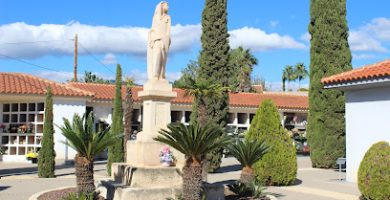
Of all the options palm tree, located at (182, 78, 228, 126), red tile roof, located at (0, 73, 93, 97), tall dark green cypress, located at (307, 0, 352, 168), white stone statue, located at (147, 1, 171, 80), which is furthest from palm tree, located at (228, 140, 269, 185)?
red tile roof, located at (0, 73, 93, 97)

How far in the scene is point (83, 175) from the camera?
9359 millimetres

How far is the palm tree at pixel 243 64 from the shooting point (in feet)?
182

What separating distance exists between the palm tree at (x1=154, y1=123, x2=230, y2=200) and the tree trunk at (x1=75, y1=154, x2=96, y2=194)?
188 centimetres

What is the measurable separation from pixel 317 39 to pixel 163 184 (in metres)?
13.3

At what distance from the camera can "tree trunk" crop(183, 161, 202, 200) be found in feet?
27.9

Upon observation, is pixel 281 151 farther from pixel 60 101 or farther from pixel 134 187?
pixel 60 101

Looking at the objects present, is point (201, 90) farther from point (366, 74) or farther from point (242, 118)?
point (242, 118)

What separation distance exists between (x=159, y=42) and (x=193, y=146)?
353 cm

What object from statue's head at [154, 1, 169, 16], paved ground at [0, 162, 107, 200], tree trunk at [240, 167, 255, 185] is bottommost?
paved ground at [0, 162, 107, 200]

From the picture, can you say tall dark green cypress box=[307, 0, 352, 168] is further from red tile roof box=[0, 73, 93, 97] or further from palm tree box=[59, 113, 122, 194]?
palm tree box=[59, 113, 122, 194]

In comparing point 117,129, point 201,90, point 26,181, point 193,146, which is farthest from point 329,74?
point 193,146

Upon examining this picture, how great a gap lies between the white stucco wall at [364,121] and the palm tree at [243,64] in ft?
132

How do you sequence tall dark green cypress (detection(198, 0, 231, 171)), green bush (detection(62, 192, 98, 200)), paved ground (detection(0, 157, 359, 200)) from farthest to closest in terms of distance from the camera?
Answer: tall dark green cypress (detection(198, 0, 231, 171)) < paved ground (detection(0, 157, 359, 200)) < green bush (detection(62, 192, 98, 200))

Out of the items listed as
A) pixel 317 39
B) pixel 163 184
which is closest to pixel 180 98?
pixel 317 39
